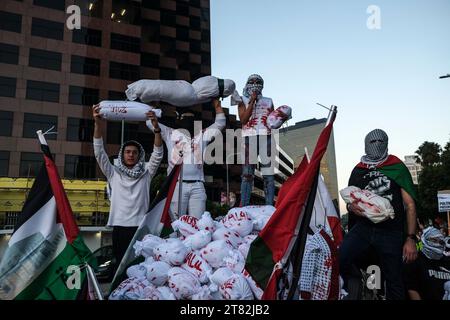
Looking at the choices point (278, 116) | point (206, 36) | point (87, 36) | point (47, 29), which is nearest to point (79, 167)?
point (87, 36)

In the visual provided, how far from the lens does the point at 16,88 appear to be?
39.2 meters

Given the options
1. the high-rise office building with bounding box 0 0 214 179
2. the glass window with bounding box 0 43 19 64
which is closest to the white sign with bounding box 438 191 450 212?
the high-rise office building with bounding box 0 0 214 179

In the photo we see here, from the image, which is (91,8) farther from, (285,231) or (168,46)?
(285,231)

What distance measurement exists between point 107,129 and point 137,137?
4.53 metres

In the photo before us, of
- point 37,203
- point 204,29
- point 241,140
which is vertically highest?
point 204,29

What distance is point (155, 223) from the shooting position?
4.87 metres

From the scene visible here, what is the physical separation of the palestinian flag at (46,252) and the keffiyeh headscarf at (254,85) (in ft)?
11.3

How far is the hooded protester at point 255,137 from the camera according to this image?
649 centimetres

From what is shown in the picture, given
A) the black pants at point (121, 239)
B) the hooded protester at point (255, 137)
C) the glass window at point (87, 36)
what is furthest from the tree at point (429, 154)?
the black pants at point (121, 239)

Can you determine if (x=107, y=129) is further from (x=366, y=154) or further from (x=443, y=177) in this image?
(x=366, y=154)

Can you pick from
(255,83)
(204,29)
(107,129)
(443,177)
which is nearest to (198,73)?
(204,29)

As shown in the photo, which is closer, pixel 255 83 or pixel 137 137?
pixel 255 83

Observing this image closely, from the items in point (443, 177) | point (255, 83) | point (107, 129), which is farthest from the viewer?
point (107, 129)

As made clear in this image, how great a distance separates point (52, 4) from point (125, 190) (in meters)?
43.6
